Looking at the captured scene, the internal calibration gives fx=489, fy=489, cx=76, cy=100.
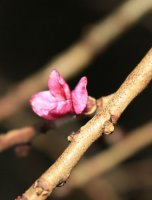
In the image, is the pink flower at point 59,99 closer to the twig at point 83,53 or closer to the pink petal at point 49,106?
the pink petal at point 49,106

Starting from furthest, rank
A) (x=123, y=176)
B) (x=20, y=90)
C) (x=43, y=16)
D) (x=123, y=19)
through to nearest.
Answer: (x=43, y=16)
(x=123, y=176)
(x=20, y=90)
(x=123, y=19)

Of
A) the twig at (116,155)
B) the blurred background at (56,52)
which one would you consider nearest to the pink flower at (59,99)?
the twig at (116,155)

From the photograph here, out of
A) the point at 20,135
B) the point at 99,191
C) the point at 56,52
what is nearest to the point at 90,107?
the point at 20,135

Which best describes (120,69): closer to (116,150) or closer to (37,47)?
(37,47)

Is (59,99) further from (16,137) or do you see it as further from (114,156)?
(114,156)

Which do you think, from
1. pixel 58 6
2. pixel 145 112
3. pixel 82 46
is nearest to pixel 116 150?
pixel 82 46

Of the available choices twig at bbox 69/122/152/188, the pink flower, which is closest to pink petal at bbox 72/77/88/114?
the pink flower
